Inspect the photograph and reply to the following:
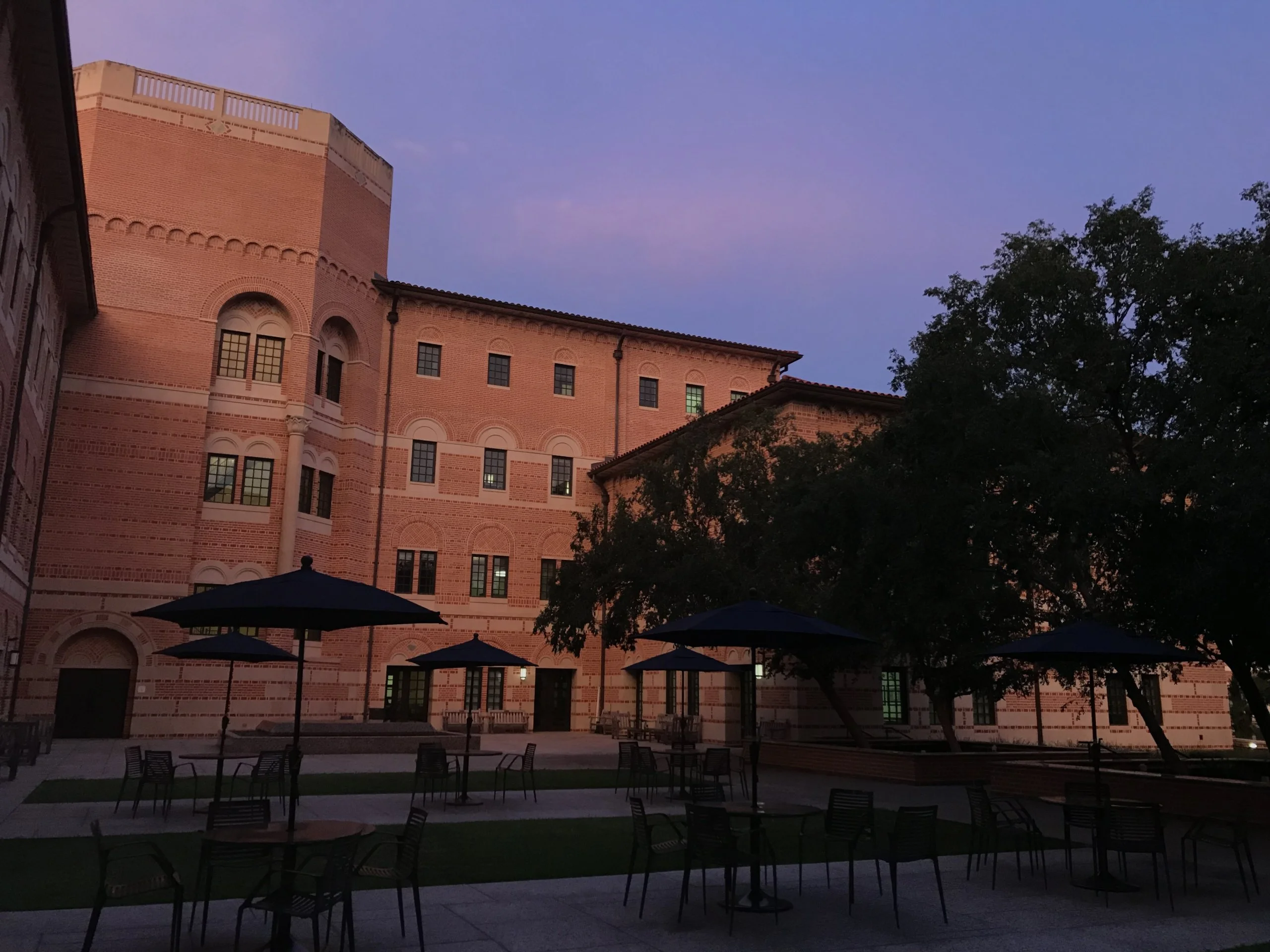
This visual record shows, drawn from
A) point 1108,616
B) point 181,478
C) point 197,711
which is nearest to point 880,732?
point 1108,616

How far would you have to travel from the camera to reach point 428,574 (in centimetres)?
3562

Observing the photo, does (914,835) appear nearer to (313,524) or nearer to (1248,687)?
(1248,687)

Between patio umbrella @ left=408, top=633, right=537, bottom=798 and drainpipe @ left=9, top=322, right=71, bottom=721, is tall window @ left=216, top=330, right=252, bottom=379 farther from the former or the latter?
patio umbrella @ left=408, top=633, right=537, bottom=798

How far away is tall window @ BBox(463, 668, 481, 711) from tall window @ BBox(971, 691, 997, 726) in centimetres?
1663

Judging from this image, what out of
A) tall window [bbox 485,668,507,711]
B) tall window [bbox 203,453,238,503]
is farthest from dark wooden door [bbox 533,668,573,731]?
tall window [bbox 203,453,238,503]

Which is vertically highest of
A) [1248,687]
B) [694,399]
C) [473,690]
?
[694,399]

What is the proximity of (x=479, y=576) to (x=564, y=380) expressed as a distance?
27.3ft

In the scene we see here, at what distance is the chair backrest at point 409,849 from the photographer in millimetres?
7301

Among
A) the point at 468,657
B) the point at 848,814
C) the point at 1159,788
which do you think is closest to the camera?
the point at 848,814

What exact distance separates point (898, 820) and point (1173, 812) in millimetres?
9152

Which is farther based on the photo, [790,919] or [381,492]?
[381,492]

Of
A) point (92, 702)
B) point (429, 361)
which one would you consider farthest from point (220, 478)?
point (429, 361)

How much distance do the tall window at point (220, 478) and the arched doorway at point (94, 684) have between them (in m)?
4.89

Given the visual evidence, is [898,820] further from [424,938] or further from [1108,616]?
[1108,616]
